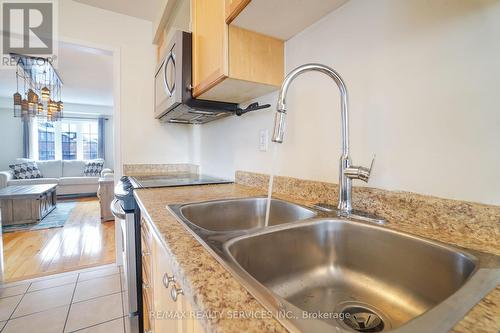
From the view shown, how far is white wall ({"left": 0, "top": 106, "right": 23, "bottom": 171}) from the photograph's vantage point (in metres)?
5.41

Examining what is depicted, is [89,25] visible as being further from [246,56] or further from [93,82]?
[93,82]

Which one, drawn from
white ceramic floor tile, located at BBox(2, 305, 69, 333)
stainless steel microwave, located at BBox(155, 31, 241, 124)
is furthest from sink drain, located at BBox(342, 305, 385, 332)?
white ceramic floor tile, located at BBox(2, 305, 69, 333)

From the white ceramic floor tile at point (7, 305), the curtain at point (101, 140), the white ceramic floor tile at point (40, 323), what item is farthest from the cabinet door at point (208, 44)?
the curtain at point (101, 140)

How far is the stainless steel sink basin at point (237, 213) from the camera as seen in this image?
86 centimetres

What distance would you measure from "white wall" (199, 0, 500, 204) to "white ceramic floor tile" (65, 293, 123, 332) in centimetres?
156

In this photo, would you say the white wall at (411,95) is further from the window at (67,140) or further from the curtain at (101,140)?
the window at (67,140)

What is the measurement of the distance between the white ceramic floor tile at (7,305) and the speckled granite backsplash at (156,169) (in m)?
1.14

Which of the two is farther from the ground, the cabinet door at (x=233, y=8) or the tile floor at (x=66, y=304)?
the cabinet door at (x=233, y=8)

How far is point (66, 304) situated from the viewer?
1.60 metres

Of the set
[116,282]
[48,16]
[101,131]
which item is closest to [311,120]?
[116,282]

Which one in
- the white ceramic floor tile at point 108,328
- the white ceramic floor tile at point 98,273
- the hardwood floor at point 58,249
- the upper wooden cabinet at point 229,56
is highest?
the upper wooden cabinet at point 229,56

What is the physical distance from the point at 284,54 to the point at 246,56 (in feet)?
0.72

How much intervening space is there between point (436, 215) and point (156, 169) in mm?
2251

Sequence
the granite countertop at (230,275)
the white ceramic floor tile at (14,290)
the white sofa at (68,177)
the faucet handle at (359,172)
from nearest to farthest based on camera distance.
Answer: the granite countertop at (230,275) < the faucet handle at (359,172) < the white ceramic floor tile at (14,290) < the white sofa at (68,177)
